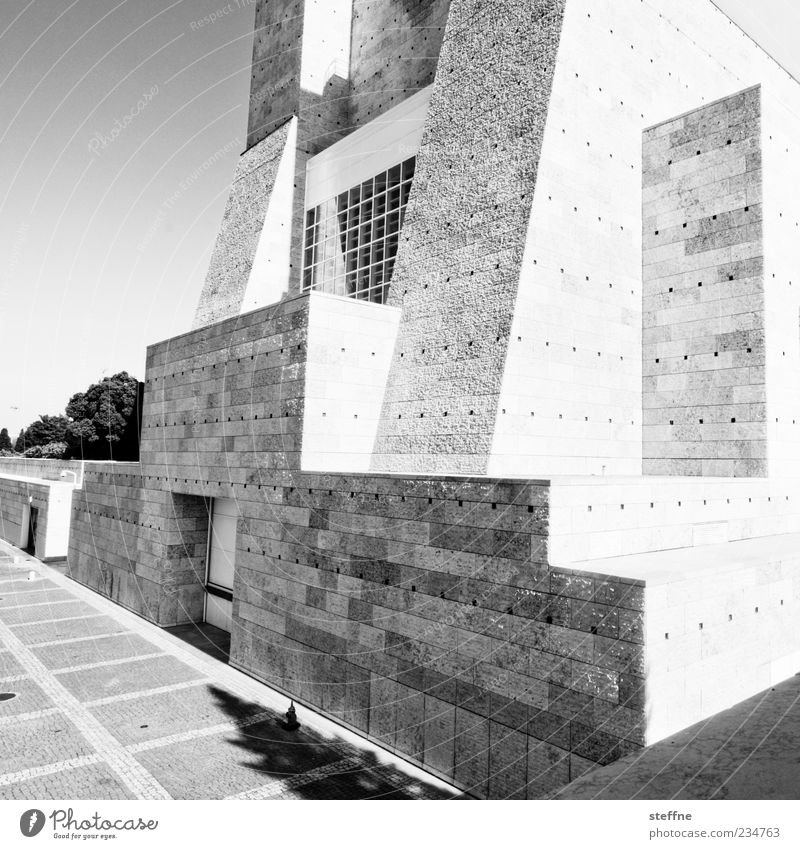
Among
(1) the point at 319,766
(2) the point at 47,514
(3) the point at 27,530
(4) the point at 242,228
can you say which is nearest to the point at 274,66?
(4) the point at 242,228

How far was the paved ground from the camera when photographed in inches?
288

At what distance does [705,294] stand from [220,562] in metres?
16.7

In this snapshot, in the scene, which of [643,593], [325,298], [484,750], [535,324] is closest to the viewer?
[643,593]

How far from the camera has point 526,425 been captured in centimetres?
1622

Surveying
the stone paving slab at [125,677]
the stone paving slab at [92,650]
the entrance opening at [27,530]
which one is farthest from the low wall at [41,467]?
the stone paving slab at [125,677]

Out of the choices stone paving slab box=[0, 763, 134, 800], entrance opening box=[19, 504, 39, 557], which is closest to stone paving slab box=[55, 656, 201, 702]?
stone paving slab box=[0, 763, 134, 800]

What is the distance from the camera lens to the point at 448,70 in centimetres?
2012

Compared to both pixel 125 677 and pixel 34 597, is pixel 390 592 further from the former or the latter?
pixel 34 597

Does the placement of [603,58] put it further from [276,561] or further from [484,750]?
[484,750]

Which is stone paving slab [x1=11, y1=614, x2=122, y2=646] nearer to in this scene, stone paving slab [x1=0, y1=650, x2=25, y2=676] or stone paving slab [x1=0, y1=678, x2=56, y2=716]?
stone paving slab [x1=0, y1=650, x2=25, y2=676]

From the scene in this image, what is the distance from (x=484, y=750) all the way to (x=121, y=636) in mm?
14432

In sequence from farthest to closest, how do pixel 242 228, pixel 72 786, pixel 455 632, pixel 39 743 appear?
pixel 242 228
pixel 39 743
pixel 455 632
pixel 72 786
